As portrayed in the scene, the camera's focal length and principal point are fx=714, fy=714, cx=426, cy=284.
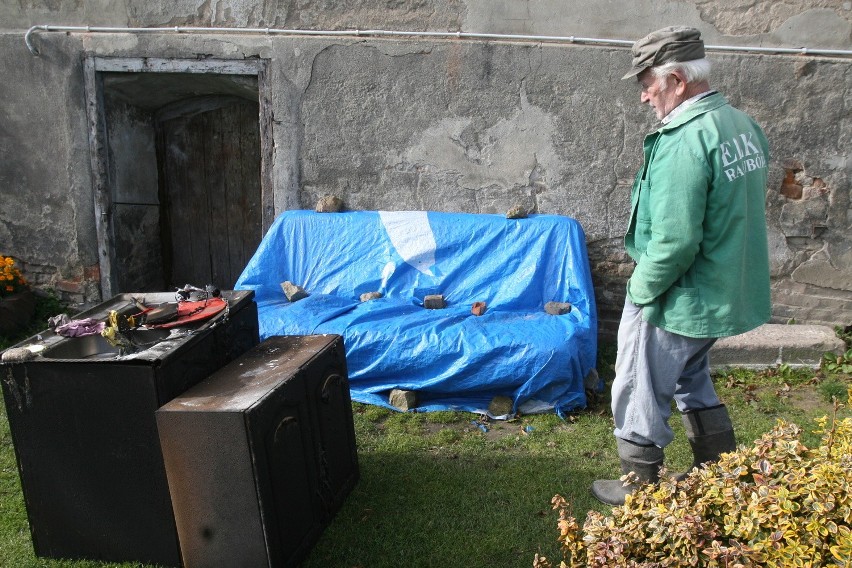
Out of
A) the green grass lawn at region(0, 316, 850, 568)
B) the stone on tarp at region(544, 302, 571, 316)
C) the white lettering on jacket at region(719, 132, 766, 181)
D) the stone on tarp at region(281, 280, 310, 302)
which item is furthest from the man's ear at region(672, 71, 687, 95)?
the stone on tarp at region(281, 280, 310, 302)

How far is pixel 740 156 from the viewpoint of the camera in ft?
8.84

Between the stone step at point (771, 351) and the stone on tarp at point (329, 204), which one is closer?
the stone step at point (771, 351)

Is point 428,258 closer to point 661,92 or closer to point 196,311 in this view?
point 196,311

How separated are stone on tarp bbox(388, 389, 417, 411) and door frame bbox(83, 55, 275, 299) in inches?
87.5

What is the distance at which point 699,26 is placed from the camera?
5184mm

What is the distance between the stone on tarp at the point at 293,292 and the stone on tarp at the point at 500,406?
1.67m

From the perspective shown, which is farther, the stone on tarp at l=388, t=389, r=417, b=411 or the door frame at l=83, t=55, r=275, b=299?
the door frame at l=83, t=55, r=275, b=299

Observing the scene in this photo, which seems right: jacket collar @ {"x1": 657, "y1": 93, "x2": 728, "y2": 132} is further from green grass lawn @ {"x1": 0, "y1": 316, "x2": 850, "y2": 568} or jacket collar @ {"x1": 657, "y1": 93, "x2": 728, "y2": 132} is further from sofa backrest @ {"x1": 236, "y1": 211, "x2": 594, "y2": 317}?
sofa backrest @ {"x1": 236, "y1": 211, "x2": 594, "y2": 317}

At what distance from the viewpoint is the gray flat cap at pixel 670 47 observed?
9.00 ft

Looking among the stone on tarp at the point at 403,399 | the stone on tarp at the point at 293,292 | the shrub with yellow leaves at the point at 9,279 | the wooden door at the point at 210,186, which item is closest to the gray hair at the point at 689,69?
the stone on tarp at the point at 403,399

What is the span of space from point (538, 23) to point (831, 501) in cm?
439

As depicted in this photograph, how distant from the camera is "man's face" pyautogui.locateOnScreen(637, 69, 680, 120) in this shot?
111 inches

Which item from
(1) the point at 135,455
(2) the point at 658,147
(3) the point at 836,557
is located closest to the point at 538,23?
(2) the point at 658,147

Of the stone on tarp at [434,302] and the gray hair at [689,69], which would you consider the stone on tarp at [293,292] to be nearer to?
the stone on tarp at [434,302]
